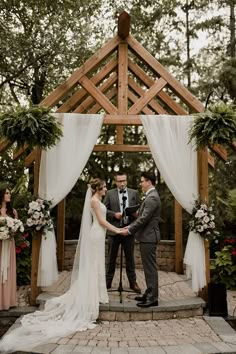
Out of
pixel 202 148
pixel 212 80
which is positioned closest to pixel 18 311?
pixel 202 148

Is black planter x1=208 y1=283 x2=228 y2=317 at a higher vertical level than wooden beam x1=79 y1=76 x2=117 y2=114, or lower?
lower

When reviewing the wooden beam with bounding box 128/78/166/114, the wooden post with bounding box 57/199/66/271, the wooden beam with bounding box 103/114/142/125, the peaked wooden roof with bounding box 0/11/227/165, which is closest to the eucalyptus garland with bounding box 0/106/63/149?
the peaked wooden roof with bounding box 0/11/227/165

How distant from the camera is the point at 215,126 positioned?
18.3ft

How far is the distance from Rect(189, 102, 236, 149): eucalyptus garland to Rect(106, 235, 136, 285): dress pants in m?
1.89

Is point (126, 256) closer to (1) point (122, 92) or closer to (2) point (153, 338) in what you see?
(2) point (153, 338)

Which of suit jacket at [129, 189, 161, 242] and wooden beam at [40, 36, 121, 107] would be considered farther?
wooden beam at [40, 36, 121, 107]

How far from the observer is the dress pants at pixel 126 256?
21.0 ft

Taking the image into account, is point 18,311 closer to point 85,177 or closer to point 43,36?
point 43,36

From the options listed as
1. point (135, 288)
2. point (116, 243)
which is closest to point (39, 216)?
point (116, 243)

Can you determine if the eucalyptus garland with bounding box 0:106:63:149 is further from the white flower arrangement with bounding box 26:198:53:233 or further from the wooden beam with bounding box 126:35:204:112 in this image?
the wooden beam with bounding box 126:35:204:112

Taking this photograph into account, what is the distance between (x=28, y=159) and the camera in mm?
6703

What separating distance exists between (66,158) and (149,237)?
5.58ft

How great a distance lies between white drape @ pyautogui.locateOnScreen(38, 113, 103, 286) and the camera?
6070mm

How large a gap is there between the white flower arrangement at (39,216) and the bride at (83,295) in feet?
1.90
